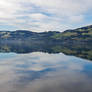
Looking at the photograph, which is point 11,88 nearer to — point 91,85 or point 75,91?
point 75,91

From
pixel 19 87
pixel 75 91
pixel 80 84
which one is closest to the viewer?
pixel 75 91

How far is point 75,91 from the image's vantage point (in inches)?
970

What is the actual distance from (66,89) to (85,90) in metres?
3.62

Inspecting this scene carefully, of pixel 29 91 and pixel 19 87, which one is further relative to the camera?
pixel 19 87

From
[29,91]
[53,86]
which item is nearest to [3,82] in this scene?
[29,91]

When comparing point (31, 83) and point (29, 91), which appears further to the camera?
point (31, 83)

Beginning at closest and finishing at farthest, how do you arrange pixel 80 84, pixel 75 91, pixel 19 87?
pixel 75 91 → pixel 19 87 → pixel 80 84

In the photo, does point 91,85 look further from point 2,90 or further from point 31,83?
point 2,90

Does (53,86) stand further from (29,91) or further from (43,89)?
(29,91)

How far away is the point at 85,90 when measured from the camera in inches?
991

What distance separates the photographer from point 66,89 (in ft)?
84.2

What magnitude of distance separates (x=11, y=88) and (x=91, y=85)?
16773 millimetres

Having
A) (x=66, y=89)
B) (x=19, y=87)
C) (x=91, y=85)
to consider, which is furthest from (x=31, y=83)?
(x=91, y=85)

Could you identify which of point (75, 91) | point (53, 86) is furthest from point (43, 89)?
point (75, 91)
